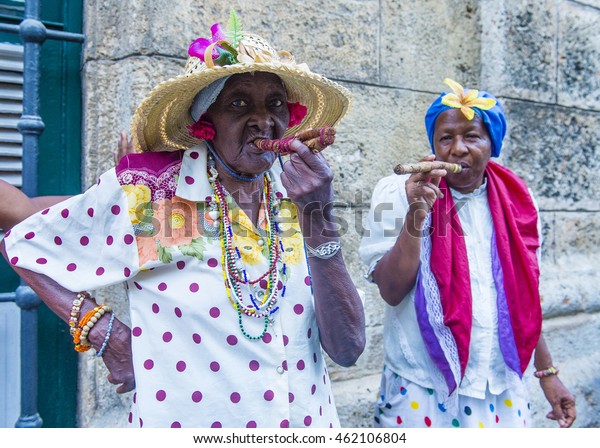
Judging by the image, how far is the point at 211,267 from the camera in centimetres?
156

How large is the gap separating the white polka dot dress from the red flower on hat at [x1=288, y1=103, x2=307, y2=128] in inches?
18.1

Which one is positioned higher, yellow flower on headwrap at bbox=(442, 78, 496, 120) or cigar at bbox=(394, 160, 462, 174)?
yellow flower on headwrap at bbox=(442, 78, 496, 120)

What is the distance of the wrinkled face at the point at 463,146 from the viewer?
7.45ft

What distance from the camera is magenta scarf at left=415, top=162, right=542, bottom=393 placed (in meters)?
2.10

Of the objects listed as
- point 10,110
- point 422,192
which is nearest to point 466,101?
point 422,192

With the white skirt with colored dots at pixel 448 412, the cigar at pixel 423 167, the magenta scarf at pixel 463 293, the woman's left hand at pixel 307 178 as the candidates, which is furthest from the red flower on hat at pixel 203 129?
the white skirt with colored dots at pixel 448 412

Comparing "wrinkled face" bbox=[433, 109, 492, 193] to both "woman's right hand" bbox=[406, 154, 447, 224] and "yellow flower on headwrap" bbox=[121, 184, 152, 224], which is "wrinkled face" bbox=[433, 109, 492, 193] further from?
"yellow flower on headwrap" bbox=[121, 184, 152, 224]

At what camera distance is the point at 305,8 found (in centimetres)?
279

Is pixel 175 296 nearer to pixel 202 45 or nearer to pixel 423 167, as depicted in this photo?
pixel 202 45

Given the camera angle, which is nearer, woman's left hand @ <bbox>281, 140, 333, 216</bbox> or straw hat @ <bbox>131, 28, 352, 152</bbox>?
woman's left hand @ <bbox>281, 140, 333, 216</bbox>

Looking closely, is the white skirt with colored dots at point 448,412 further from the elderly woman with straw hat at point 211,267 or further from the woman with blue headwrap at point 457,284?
the elderly woman with straw hat at point 211,267

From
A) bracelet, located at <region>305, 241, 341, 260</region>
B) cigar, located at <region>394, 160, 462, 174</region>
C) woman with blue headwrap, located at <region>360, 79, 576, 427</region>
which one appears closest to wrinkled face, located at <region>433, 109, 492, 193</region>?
woman with blue headwrap, located at <region>360, 79, 576, 427</region>

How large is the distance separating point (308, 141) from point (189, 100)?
1.60 ft

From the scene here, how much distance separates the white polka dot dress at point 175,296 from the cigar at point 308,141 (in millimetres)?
242
